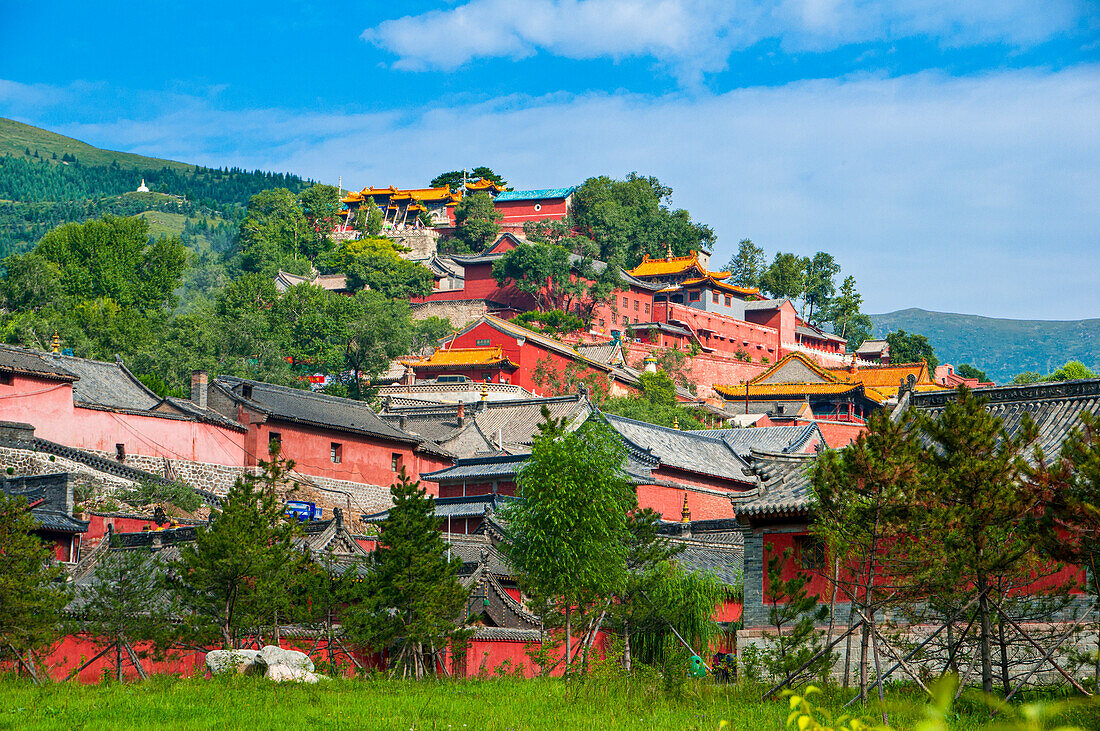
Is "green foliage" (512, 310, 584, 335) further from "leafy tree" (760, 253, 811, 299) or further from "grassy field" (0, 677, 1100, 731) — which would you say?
"grassy field" (0, 677, 1100, 731)

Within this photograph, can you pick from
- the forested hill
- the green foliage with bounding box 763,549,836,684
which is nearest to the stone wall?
the green foliage with bounding box 763,549,836,684

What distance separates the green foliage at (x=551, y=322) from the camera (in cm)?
6988

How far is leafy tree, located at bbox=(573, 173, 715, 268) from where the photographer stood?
8369 centimetres

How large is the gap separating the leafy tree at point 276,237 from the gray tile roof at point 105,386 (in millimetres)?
37427

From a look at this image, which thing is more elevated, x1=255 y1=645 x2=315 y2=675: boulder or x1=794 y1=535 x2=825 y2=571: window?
x1=794 y1=535 x2=825 y2=571: window

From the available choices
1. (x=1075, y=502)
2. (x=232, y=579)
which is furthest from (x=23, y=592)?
(x=1075, y=502)

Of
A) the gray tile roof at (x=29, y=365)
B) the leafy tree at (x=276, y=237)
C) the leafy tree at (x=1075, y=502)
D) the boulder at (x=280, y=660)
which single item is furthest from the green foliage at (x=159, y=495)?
the leafy tree at (x=276, y=237)

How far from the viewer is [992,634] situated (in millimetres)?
15305

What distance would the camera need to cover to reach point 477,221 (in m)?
89.0

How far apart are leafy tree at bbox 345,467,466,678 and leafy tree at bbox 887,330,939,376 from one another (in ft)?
228

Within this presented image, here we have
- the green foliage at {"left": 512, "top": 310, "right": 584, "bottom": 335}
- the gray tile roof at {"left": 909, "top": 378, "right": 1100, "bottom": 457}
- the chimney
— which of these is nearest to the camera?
the gray tile roof at {"left": 909, "top": 378, "right": 1100, "bottom": 457}

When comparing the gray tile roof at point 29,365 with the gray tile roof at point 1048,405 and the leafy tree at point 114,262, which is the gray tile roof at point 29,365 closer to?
the leafy tree at point 114,262

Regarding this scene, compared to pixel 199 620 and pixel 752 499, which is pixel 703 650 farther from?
pixel 199 620

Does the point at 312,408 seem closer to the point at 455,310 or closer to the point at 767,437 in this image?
the point at 767,437
